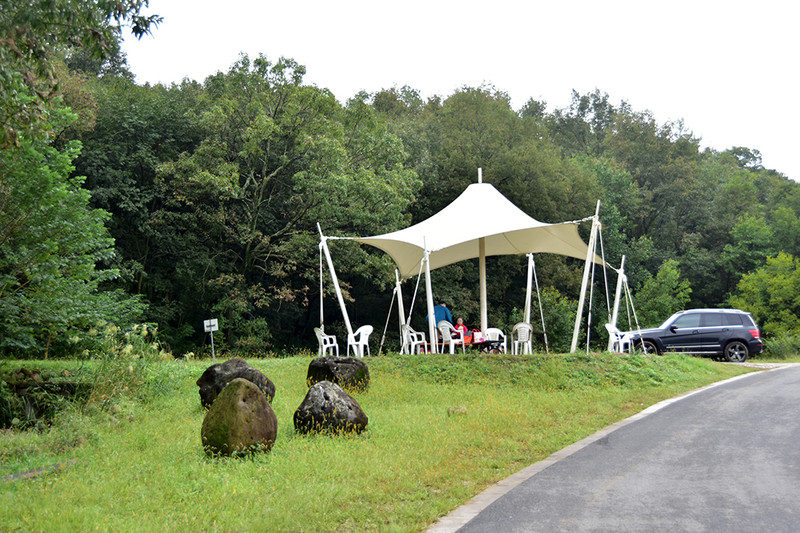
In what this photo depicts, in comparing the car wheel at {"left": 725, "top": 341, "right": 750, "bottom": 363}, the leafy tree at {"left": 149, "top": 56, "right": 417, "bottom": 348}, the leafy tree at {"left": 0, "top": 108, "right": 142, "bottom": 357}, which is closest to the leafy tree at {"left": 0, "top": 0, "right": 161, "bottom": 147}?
the leafy tree at {"left": 0, "top": 108, "right": 142, "bottom": 357}

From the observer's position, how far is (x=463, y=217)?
53.4ft

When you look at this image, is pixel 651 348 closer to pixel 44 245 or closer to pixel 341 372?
pixel 341 372

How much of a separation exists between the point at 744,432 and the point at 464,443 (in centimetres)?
358

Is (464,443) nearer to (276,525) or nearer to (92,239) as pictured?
(276,525)

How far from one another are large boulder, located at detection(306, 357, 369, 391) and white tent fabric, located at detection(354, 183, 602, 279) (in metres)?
3.56

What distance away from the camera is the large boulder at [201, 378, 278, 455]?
714 centimetres

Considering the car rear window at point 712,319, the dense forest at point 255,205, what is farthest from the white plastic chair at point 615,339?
the dense forest at point 255,205

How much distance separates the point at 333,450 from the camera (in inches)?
289

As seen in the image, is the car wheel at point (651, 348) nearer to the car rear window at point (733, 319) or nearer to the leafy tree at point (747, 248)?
the car rear window at point (733, 319)

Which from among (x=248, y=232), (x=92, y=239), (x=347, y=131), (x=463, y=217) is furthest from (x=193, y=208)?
(x=463, y=217)

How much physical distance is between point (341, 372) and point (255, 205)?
13.9m

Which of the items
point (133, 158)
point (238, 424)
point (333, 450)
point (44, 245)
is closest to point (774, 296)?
point (133, 158)

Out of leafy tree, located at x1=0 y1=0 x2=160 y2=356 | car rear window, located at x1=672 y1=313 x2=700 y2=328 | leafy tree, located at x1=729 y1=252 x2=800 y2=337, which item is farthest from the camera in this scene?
leafy tree, located at x1=729 y1=252 x2=800 y2=337

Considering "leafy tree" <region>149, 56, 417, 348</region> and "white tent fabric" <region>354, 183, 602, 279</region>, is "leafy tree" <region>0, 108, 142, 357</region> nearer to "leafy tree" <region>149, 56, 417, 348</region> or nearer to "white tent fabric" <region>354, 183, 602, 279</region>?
"white tent fabric" <region>354, 183, 602, 279</region>
